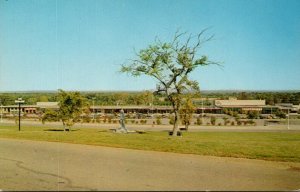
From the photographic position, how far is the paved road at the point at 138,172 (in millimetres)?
9719

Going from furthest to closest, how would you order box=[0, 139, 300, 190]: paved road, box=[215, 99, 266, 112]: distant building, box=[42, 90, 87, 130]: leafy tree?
box=[215, 99, 266, 112]: distant building → box=[42, 90, 87, 130]: leafy tree → box=[0, 139, 300, 190]: paved road

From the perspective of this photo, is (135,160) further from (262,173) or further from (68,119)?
(68,119)

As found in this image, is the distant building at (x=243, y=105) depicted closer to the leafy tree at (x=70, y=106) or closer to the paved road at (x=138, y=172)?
the leafy tree at (x=70, y=106)

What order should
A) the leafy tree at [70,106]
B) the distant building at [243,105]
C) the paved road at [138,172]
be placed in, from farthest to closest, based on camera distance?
1. the distant building at [243,105]
2. the leafy tree at [70,106]
3. the paved road at [138,172]

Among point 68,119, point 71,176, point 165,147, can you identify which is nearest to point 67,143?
point 165,147

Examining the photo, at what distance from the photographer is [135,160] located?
1416cm

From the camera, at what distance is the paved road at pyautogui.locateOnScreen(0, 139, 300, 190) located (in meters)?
9.72

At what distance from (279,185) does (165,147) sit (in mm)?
8370

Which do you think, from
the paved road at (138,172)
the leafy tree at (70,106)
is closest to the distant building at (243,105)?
the leafy tree at (70,106)

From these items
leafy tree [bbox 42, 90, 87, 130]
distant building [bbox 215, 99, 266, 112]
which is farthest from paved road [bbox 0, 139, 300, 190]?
distant building [bbox 215, 99, 266, 112]

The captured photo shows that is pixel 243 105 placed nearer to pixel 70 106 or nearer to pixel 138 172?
pixel 70 106

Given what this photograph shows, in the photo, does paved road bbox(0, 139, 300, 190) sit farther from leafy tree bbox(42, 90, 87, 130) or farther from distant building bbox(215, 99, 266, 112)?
distant building bbox(215, 99, 266, 112)

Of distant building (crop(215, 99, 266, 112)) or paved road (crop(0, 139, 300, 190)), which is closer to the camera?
paved road (crop(0, 139, 300, 190))

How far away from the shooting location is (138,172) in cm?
1151
